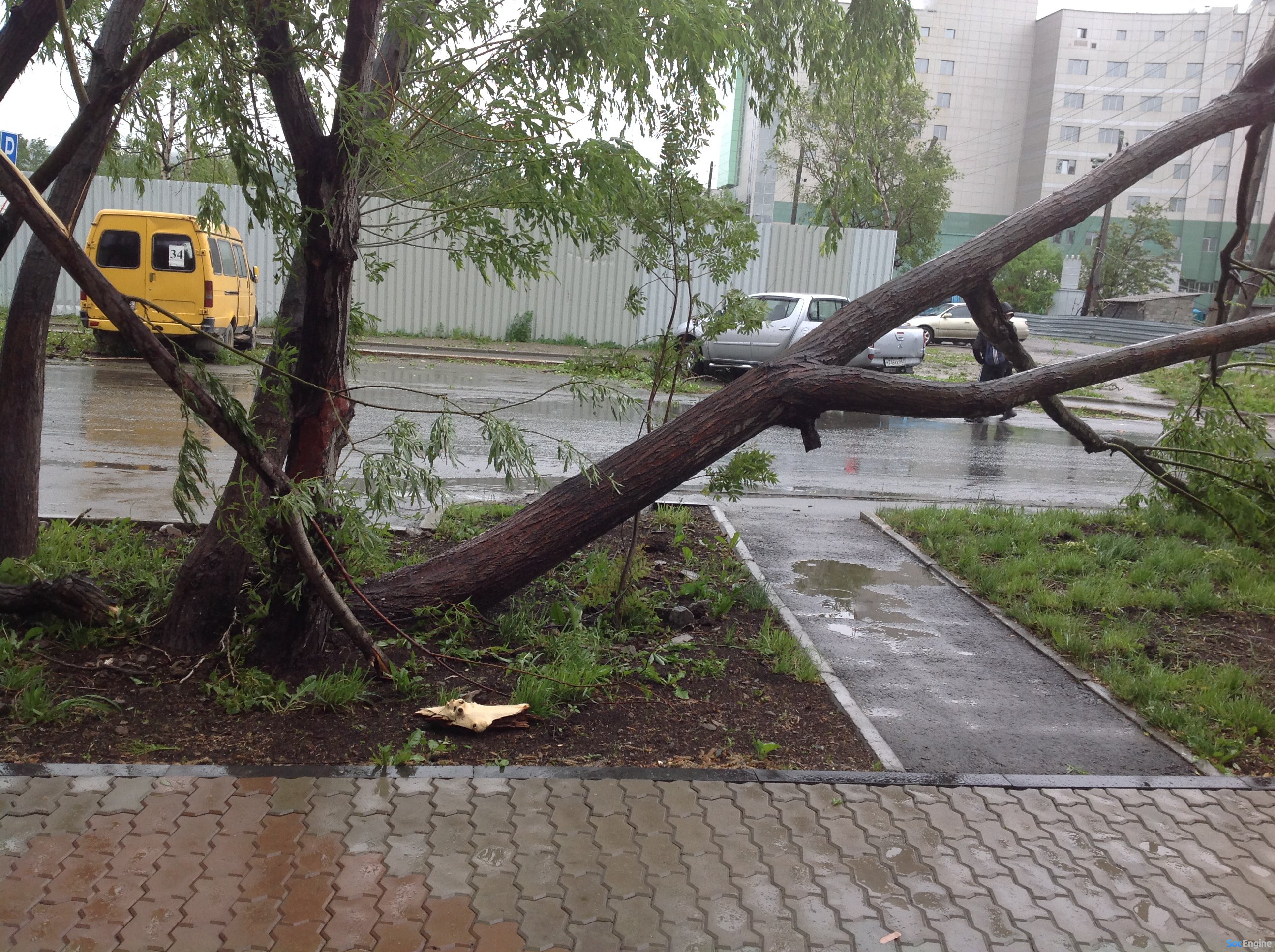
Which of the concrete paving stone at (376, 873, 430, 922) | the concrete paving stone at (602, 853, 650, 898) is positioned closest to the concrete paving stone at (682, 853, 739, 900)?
the concrete paving stone at (602, 853, 650, 898)

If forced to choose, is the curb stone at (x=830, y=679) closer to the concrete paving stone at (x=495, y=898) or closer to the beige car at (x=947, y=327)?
the concrete paving stone at (x=495, y=898)

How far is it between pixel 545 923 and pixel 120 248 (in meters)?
17.5

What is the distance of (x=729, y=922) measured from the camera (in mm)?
3287

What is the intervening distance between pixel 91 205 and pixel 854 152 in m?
20.7

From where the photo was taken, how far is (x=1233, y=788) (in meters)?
4.35

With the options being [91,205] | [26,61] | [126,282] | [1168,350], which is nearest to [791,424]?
[1168,350]

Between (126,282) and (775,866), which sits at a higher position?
(126,282)

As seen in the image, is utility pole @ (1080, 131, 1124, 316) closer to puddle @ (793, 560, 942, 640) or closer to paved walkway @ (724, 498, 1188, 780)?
puddle @ (793, 560, 942, 640)

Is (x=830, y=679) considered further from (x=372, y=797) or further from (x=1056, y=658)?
(x=372, y=797)

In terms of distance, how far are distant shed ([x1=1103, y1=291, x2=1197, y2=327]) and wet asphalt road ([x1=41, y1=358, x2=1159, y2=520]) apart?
34363 mm

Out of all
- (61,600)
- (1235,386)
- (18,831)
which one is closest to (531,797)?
(18,831)

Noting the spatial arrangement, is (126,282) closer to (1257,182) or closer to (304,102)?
(304,102)

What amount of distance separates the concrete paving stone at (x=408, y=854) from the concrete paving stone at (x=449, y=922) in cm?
16

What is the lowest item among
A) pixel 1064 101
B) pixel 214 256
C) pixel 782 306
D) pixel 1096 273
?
pixel 782 306
